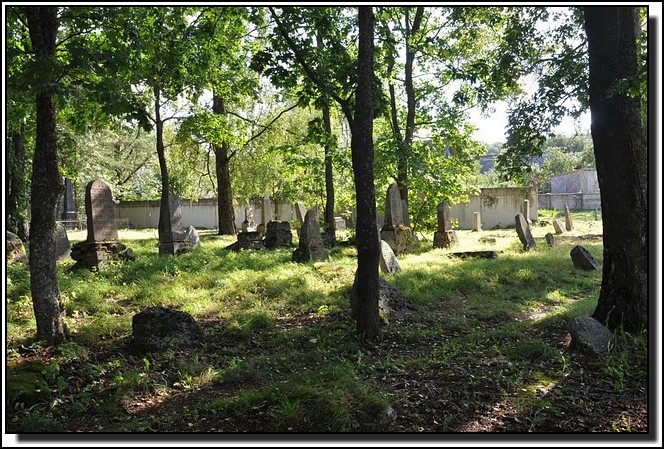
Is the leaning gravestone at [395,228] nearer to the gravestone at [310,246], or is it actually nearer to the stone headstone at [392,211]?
the stone headstone at [392,211]

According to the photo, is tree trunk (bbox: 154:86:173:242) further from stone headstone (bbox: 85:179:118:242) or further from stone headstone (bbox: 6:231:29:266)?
stone headstone (bbox: 6:231:29:266)

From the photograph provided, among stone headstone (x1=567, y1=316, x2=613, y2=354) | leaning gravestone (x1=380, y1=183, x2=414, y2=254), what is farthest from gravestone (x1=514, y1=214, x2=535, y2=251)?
stone headstone (x1=567, y1=316, x2=613, y2=354)

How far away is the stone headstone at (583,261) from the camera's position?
1183 cm

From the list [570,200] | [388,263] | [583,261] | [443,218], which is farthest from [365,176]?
[570,200]

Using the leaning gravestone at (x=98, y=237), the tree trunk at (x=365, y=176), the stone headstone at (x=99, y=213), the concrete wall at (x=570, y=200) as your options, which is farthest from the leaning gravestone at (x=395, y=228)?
the concrete wall at (x=570, y=200)

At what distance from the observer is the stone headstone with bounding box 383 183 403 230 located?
48.6 ft

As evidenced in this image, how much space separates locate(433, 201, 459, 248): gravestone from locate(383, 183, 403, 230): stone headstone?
1.87 metres

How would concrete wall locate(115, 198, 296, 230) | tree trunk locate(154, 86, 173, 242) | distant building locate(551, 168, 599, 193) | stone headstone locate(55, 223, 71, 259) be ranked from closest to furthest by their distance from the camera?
stone headstone locate(55, 223, 71, 259) → tree trunk locate(154, 86, 173, 242) → concrete wall locate(115, 198, 296, 230) → distant building locate(551, 168, 599, 193)

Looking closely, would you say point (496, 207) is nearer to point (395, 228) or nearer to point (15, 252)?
point (395, 228)

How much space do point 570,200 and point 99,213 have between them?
129 ft

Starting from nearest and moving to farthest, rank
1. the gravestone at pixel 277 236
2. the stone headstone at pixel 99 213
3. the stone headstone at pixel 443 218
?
1. the stone headstone at pixel 99 213
2. the stone headstone at pixel 443 218
3. the gravestone at pixel 277 236

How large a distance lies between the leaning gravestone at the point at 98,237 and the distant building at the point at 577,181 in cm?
4524

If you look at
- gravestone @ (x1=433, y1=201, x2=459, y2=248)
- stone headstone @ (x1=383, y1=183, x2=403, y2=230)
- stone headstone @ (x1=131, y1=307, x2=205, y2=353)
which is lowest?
stone headstone @ (x1=131, y1=307, x2=205, y2=353)

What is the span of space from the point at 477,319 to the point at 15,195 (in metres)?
12.7
